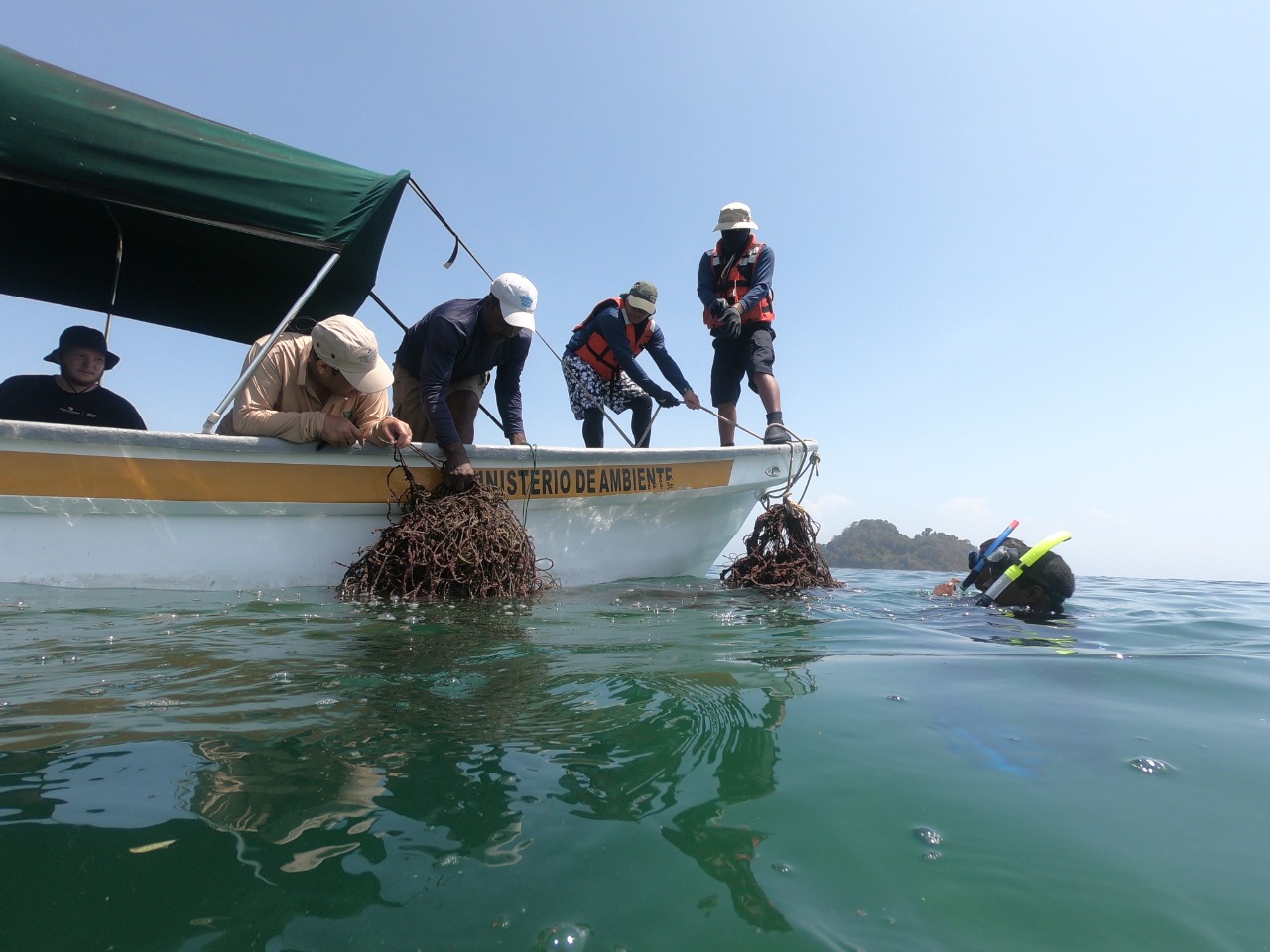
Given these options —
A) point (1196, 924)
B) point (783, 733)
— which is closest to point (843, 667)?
point (783, 733)

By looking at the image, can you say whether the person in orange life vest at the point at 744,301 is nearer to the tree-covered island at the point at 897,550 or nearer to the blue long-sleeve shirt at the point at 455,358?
the blue long-sleeve shirt at the point at 455,358

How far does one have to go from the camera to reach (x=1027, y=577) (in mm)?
4227

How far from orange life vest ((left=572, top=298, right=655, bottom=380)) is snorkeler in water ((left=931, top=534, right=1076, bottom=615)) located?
9.44 feet

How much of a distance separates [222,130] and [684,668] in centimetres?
410

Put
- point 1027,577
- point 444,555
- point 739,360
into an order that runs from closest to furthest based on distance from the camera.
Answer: point 444,555
point 1027,577
point 739,360

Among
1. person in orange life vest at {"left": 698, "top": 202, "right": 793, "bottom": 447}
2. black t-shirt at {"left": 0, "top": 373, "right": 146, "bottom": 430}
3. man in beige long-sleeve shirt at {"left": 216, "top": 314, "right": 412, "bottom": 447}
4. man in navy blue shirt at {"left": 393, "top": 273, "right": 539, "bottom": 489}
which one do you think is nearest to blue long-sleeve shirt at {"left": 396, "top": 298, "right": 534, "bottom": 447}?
man in navy blue shirt at {"left": 393, "top": 273, "right": 539, "bottom": 489}

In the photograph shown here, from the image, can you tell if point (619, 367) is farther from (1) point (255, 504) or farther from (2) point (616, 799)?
(2) point (616, 799)

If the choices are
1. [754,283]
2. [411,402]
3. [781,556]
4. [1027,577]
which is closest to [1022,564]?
[1027,577]

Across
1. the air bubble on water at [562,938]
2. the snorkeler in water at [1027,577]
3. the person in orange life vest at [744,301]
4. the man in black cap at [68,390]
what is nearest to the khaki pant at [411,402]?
the man in black cap at [68,390]

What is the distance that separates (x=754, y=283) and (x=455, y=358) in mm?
2608

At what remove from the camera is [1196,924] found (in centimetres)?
97

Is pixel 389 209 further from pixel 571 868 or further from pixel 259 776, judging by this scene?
pixel 571 868

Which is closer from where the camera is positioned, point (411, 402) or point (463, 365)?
point (463, 365)

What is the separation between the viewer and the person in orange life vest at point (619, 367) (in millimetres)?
5469
